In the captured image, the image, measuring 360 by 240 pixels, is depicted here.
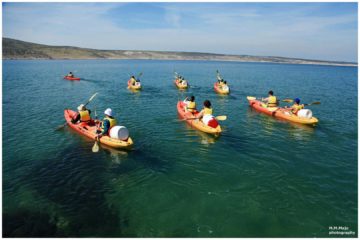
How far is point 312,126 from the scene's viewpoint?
20.0 meters

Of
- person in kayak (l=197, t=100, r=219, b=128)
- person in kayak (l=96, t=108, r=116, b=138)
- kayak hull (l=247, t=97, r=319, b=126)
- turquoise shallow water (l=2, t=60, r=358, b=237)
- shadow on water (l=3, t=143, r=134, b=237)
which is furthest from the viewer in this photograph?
kayak hull (l=247, t=97, r=319, b=126)

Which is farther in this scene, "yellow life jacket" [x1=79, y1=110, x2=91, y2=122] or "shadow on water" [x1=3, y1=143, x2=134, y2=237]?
"yellow life jacket" [x1=79, y1=110, x2=91, y2=122]

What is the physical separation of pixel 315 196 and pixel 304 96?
28.2 m

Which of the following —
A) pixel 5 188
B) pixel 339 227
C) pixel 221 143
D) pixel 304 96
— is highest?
pixel 304 96

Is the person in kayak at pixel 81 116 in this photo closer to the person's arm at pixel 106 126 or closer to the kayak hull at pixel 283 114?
the person's arm at pixel 106 126

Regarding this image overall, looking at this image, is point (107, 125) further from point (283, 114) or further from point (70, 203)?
point (283, 114)

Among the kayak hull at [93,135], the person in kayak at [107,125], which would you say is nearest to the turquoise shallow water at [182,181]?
the kayak hull at [93,135]

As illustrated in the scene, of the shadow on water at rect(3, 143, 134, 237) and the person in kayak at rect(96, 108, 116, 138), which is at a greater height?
the person in kayak at rect(96, 108, 116, 138)

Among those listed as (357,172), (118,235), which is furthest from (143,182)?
(357,172)

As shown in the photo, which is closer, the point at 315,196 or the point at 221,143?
the point at 315,196

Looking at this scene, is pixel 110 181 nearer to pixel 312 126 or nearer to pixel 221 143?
pixel 221 143

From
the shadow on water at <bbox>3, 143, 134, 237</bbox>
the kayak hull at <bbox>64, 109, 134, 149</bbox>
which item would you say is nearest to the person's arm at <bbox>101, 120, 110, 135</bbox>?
the kayak hull at <bbox>64, 109, 134, 149</bbox>

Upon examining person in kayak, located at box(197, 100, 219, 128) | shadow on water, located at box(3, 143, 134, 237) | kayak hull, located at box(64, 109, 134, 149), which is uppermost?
person in kayak, located at box(197, 100, 219, 128)

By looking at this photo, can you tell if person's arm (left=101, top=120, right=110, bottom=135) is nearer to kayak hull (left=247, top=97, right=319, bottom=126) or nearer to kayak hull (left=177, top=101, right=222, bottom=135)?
kayak hull (left=177, top=101, right=222, bottom=135)
